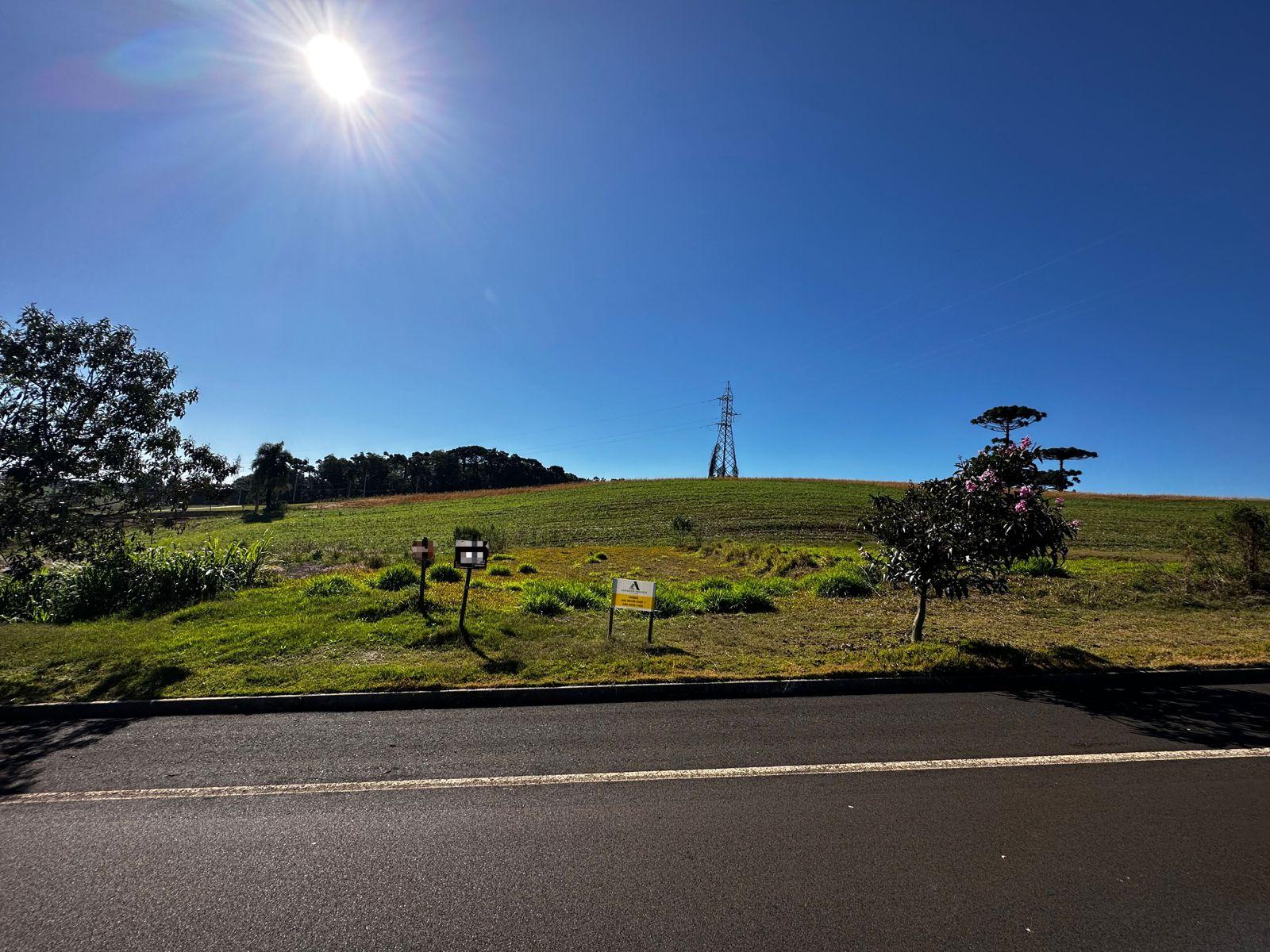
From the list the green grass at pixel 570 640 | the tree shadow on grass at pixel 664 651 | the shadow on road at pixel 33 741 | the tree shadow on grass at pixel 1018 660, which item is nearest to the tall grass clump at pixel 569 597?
the green grass at pixel 570 640

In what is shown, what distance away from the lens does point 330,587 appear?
12250mm

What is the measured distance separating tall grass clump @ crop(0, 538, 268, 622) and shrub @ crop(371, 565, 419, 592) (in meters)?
3.05

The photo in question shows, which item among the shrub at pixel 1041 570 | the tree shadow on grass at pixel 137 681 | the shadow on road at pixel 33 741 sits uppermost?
the shrub at pixel 1041 570

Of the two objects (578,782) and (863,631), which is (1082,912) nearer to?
(578,782)

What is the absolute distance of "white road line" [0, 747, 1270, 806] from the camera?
14.4 feet

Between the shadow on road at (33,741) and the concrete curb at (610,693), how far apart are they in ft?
0.69

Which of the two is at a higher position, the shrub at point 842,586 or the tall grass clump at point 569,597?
the shrub at point 842,586

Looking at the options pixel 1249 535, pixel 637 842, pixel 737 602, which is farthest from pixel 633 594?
pixel 1249 535

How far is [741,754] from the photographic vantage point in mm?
5105

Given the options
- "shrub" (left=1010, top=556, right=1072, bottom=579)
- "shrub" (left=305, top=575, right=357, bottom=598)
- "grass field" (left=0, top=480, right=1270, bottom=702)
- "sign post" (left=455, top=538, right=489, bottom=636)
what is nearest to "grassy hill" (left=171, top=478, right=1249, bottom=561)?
"shrub" (left=1010, top=556, right=1072, bottom=579)

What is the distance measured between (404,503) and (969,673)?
5885cm

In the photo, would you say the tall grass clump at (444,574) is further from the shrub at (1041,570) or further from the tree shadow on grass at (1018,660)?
the shrub at (1041,570)

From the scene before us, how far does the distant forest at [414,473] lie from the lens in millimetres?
111375

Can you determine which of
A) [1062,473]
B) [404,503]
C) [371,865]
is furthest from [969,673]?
[404,503]
